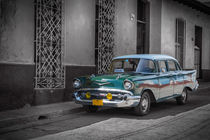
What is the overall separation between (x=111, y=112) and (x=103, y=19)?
5.04 metres

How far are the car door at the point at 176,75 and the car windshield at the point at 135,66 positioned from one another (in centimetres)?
101

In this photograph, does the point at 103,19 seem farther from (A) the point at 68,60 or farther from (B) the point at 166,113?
(B) the point at 166,113

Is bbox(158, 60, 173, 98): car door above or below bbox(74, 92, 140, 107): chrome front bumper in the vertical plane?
above

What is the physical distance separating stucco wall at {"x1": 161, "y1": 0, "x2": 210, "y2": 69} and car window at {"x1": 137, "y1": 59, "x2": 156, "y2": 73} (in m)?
8.61

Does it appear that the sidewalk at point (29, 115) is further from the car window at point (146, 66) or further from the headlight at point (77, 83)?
the car window at point (146, 66)

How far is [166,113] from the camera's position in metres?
8.30

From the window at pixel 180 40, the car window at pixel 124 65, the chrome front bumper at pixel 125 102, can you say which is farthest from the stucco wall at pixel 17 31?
the window at pixel 180 40

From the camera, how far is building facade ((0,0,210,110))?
28.6ft

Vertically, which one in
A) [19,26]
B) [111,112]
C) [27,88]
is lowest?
[111,112]

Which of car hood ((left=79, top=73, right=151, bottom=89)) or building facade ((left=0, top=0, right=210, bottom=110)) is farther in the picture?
building facade ((left=0, top=0, right=210, bottom=110))

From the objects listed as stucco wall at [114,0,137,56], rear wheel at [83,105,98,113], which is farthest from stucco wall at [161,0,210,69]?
rear wheel at [83,105,98,113]

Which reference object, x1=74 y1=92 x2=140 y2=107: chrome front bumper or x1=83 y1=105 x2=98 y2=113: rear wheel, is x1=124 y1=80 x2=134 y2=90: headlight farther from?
x1=83 y1=105 x2=98 y2=113: rear wheel

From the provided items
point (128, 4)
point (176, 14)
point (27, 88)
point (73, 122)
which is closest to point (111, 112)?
point (73, 122)

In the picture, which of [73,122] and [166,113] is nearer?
[73,122]
